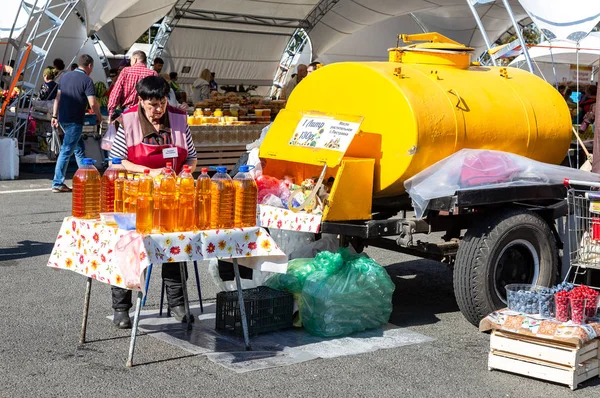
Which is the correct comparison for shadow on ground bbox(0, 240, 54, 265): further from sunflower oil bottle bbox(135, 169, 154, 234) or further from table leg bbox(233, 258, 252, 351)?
sunflower oil bottle bbox(135, 169, 154, 234)

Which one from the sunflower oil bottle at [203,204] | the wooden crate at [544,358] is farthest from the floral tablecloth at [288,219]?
the wooden crate at [544,358]

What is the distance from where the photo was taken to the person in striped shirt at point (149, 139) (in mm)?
5844

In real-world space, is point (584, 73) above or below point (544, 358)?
above

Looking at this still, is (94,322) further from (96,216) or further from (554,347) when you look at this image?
(554,347)

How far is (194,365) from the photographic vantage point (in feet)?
17.2

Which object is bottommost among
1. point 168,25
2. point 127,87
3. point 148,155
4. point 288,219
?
point 288,219

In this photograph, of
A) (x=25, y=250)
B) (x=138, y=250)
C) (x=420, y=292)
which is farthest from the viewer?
(x=25, y=250)

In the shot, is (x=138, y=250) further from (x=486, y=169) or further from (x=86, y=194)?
(x=486, y=169)

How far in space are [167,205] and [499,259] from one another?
2473 mm

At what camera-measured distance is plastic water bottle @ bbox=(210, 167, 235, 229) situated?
527 centimetres

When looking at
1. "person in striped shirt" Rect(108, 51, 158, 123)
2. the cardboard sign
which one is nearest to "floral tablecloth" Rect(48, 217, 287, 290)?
"person in striped shirt" Rect(108, 51, 158, 123)

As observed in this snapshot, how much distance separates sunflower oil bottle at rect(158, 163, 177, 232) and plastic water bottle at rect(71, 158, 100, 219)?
1.89 ft

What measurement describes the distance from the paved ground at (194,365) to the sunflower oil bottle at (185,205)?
843 mm

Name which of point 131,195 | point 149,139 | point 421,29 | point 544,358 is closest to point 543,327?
point 544,358
